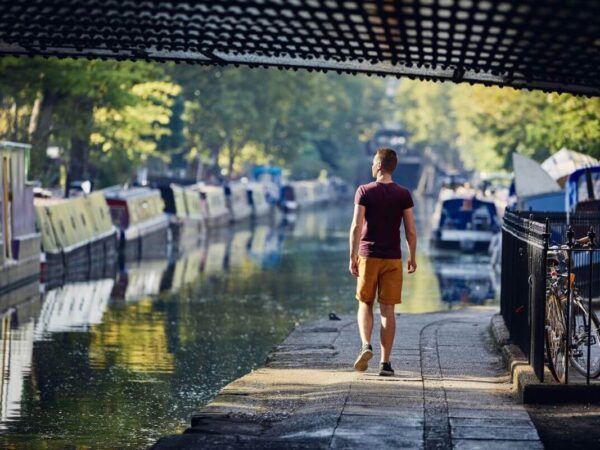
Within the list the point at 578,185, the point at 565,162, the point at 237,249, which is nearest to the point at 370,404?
the point at 578,185

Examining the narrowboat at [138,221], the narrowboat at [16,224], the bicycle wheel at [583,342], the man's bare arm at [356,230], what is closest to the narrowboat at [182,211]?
the narrowboat at [138,221]

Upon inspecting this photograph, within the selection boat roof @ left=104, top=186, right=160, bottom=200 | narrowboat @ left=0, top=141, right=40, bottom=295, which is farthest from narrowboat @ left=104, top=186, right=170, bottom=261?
narrowboat @ left=0, top=141, right=40, bottom=295

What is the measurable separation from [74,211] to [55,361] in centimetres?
1900

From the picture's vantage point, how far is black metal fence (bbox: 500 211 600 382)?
39.1ft

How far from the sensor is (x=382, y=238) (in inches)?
521

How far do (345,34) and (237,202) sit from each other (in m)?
59.3

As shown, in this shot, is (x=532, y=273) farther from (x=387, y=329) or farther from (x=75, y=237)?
(x=75, y=237)

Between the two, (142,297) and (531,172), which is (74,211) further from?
(531,172)

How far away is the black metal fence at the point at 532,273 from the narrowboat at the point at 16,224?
13.7 m

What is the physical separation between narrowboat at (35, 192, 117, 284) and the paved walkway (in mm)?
17855

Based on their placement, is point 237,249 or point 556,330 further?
point 237,249

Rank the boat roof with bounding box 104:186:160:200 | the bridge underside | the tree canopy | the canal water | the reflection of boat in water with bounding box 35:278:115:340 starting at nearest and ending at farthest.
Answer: the bridge underside, the canal water, the reflection of boat in water with bounding box 35:278:115:340, the tree canopy, the boat roof with bounding box 104:186:160:200

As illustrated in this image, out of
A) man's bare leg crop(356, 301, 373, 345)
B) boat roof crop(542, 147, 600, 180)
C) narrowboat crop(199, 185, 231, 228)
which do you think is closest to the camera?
man's bare leg crop(356, 301, 373, 345)

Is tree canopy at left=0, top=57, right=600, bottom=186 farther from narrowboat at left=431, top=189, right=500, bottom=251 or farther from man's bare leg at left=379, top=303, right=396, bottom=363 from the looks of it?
man's bare leg at left=379, top=303, right=396, bottom=363
